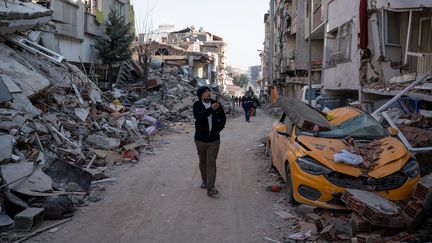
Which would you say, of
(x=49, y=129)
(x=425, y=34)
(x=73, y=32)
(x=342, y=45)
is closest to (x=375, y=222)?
(x=49, y=129)

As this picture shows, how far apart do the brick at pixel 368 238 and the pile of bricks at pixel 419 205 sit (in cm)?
51

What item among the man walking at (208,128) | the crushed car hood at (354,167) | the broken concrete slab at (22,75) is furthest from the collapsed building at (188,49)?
the crushed car hood at (354,167)

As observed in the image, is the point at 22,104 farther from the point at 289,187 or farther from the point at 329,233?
the point at 329,233

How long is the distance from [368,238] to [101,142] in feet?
28.8

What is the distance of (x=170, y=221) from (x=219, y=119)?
2.33 metres

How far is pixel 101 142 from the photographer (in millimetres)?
12367

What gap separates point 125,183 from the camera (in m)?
9.04

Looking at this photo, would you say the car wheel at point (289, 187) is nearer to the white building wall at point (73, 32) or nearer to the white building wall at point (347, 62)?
the white building wall at point (347, 62)

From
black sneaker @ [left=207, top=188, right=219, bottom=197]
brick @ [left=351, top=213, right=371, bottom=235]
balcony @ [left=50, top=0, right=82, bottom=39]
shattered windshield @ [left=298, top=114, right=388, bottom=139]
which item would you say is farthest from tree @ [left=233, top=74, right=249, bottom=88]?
brick @ [left=351, top=213, right=371, bottom=235]

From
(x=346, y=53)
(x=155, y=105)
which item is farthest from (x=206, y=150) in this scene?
(x=155, y=105)

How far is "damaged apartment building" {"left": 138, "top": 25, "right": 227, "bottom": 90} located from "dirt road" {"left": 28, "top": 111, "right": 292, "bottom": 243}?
71.2 feet

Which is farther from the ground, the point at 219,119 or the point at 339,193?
the point at 219,119

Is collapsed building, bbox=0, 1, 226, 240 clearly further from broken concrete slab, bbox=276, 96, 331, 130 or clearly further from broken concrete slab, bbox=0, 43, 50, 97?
broken concrete slab, bbox=276, 96, 331, 130

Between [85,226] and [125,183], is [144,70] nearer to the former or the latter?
[125,183]
